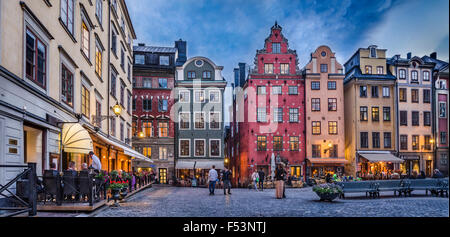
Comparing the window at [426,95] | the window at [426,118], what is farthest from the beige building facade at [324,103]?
the window at [426,95]

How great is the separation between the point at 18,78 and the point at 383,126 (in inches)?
1556

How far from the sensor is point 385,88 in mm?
41906

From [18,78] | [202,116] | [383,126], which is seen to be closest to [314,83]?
[383,126]

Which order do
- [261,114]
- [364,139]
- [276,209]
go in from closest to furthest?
[276,209] < [261,114] < [364,139]

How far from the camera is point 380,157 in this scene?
39.6 meters

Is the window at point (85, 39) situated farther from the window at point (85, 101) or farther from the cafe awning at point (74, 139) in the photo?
the cafe awning at point (74, 139)

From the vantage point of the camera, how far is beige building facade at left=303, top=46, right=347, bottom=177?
40.6 metres

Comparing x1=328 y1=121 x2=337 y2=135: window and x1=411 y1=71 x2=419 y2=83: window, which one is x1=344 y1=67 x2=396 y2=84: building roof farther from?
x1=328 y1=121 x2=337 y2=135: window

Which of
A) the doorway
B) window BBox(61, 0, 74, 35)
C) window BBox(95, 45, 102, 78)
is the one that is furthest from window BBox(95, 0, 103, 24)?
the doorway

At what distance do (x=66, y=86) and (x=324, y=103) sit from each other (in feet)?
102

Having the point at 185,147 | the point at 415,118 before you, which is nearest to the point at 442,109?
the point at 415,118

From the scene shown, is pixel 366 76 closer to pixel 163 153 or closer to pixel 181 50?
pixel 181 50

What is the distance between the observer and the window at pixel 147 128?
1702 inches
